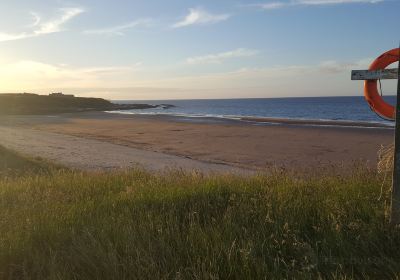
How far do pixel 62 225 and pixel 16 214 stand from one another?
2.39ft

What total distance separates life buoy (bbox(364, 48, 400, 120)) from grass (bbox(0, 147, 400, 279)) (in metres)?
0.91

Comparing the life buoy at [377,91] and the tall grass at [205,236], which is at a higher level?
the life buoy at [377,91]

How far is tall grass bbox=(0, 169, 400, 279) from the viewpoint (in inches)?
125

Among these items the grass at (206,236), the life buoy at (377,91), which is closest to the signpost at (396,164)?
the grass at (206,236)

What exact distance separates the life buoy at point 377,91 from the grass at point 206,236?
0.91m

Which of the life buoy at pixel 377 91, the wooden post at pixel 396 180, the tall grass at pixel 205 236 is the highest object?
the life buoy at pixel 377 91

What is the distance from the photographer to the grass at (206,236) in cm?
317

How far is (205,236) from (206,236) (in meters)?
0.01

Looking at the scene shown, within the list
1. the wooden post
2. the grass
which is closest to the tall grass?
the grass

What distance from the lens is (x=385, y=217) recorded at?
13.0 feet

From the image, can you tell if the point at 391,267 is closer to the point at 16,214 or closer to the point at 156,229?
the point at 156,229

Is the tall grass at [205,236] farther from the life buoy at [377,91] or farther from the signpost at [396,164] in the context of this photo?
the life buoy at [377,91]

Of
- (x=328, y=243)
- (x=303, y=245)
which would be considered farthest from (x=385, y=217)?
(x=303, y=245)

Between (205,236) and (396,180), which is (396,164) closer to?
(396,180)
